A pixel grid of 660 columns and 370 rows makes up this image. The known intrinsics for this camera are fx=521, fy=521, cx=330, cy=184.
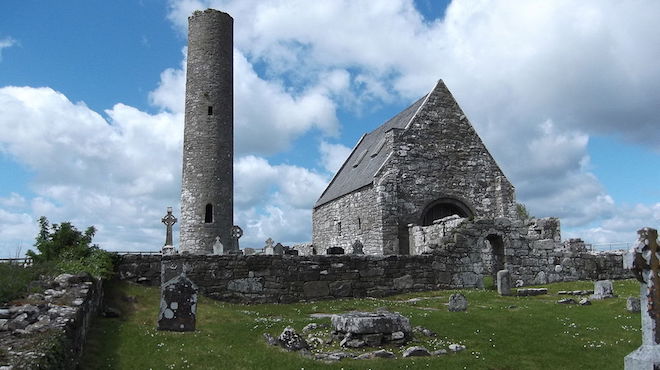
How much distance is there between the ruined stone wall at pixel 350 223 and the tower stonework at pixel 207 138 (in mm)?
6686

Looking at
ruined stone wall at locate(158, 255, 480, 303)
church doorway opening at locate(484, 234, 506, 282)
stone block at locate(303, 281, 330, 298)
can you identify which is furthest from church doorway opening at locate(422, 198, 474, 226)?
stone block at locate(303, 281, 330, 298)

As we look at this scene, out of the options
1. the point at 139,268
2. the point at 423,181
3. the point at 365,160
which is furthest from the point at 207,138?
the point at 139,268

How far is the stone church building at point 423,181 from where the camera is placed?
2584 cm

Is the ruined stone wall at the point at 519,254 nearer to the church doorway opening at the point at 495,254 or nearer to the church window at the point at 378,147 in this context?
the church doorway opening at the point at 495,254

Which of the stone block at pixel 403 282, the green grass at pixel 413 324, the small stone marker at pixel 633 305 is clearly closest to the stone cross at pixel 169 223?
the green grass at pixel 413 324

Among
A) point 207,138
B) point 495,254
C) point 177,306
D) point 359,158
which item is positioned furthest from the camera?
point 359,158

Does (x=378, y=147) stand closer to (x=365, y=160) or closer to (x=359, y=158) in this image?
(x=365, y=160)

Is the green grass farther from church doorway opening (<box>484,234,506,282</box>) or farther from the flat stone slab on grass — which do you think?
church doorway opening (<box>484,234,506,282</box>)

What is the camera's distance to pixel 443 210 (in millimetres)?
27922

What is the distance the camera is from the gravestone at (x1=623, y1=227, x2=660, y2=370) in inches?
262

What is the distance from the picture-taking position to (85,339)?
32.6 ft

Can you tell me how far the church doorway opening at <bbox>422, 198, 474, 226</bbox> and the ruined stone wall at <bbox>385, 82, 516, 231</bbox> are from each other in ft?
0.83

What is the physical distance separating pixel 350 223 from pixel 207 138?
371 inches

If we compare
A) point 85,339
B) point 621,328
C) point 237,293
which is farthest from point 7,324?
point 621,328
